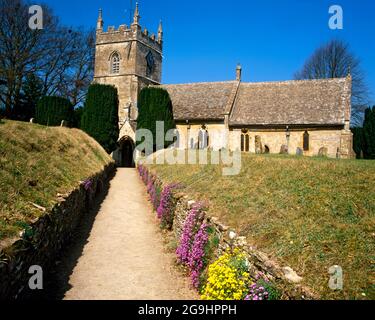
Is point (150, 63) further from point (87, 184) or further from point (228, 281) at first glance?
point (228, 281)

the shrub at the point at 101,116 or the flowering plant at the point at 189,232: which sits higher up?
the shrub at the point at 101,116

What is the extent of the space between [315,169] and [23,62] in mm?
33487

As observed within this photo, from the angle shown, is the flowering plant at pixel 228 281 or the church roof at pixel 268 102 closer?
the flowering plant at pixel 228 281

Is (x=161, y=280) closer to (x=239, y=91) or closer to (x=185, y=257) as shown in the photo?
(x=185, y=257)

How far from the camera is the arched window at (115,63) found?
128 feet

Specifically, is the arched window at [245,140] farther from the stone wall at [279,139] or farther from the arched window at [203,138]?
the arched window at [203,138]

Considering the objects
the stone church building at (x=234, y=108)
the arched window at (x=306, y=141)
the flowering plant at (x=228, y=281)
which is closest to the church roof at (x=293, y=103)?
the stone church building at (x=234, y=108)

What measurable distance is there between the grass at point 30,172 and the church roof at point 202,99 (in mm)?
17511

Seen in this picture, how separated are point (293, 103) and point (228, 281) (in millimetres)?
28116

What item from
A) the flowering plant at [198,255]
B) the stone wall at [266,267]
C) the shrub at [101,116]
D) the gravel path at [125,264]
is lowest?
the gravel path at [125,264]

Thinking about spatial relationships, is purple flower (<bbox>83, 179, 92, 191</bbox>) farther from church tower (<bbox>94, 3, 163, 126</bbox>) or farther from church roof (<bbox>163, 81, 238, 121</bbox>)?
church tower (<bbox>94, 3, 163, 126</bbox>)

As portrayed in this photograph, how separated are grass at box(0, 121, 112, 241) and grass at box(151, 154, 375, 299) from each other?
175 inches

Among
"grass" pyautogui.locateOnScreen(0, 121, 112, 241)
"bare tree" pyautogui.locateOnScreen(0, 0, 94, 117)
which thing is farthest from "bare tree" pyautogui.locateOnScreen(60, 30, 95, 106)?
"grass" pyautogui.locateOnScreen(0, 121, 112, 241)
